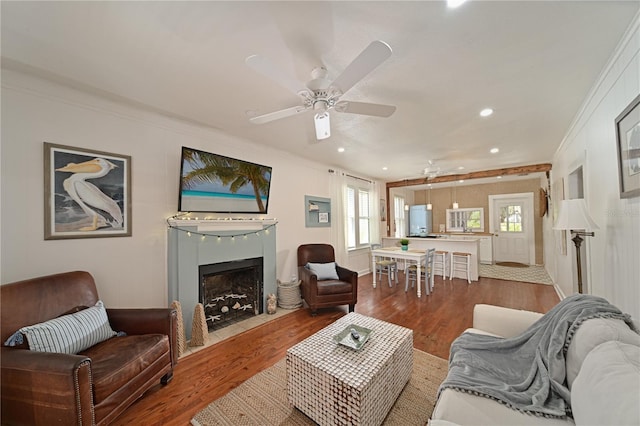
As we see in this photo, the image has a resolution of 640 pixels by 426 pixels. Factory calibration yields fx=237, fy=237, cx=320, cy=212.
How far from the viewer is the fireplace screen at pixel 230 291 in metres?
3.01

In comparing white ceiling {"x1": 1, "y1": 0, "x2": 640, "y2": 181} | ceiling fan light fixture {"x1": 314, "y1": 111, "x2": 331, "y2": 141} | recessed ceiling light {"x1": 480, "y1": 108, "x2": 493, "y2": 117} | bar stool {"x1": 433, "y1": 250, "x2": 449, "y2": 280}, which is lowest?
bar stool {"x1": 433, "y1": 250, "x2": 449, "y2": 280}

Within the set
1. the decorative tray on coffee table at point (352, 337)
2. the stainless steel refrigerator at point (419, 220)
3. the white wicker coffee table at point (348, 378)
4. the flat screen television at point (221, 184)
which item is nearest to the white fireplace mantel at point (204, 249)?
the flat screen television at point (221, 184)

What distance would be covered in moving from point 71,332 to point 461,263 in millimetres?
6266

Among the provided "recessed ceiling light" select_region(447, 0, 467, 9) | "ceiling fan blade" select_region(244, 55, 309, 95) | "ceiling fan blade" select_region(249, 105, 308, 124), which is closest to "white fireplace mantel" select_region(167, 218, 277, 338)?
"ceiling fan blade" select_region(249, 105, 308, 124)

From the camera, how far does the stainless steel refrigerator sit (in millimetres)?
8398

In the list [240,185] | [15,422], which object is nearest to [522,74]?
[240,185]

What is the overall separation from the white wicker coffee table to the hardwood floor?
0.73 meters

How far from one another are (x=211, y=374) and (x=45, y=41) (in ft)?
9.08

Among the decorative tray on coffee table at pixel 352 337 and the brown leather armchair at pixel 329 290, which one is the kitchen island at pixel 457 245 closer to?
the brown leather armchair at pixel 329 290

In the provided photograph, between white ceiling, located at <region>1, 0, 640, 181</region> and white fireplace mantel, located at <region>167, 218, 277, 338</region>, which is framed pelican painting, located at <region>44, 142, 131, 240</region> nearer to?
white fireplace mantel, located at <region>167, 218, 277, 338</region>

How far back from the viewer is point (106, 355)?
163 centimetres

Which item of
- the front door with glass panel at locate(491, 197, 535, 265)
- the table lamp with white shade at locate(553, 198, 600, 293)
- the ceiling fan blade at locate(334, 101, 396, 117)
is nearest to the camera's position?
the ceiling fan blade at locate(334, 101, 396, 117)

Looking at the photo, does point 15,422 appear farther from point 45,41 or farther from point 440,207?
point 440,207

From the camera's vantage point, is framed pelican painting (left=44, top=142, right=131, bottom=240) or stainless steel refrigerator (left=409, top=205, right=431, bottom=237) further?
stainless steel refrigerator (left=409, top=205, right=431, bottom=237)
